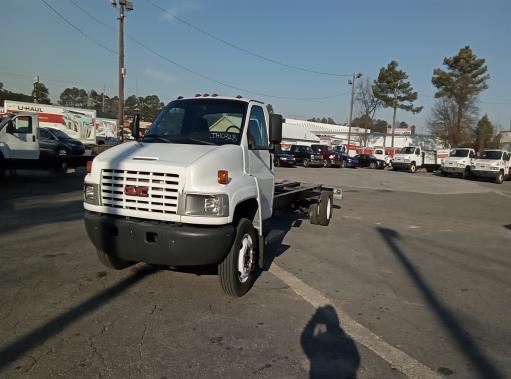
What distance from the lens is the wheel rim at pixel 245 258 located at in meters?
4.83

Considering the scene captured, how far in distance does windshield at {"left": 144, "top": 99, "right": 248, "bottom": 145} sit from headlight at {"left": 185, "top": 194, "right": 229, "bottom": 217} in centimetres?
115

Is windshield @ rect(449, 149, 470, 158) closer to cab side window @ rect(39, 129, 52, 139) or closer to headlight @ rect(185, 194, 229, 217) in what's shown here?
cab side window @ rect(39, 129, 52, 139)

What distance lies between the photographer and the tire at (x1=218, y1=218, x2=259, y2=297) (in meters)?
4.62

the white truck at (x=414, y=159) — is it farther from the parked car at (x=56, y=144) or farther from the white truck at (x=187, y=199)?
the white truck at (x=187, y=199)

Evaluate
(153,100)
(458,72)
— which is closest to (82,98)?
(153,100)

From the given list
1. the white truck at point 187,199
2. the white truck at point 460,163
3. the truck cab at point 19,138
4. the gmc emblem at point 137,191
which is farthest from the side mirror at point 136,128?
the white truck at point 460,163

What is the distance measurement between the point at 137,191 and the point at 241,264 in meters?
1.42

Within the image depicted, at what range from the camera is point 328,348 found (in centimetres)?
373

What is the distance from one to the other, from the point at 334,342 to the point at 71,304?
8.93 feet

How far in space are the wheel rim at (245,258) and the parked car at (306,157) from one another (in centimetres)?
2921

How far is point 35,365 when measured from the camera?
323cm

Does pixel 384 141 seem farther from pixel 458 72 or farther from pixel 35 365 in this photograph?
pixel 35 365

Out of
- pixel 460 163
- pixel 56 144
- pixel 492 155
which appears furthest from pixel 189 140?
pixel 460 163

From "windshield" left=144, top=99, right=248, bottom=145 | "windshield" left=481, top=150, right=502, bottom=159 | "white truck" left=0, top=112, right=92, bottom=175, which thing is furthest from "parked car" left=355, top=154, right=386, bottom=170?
"windshield" left=144, top=99, right=248, bottom=145
